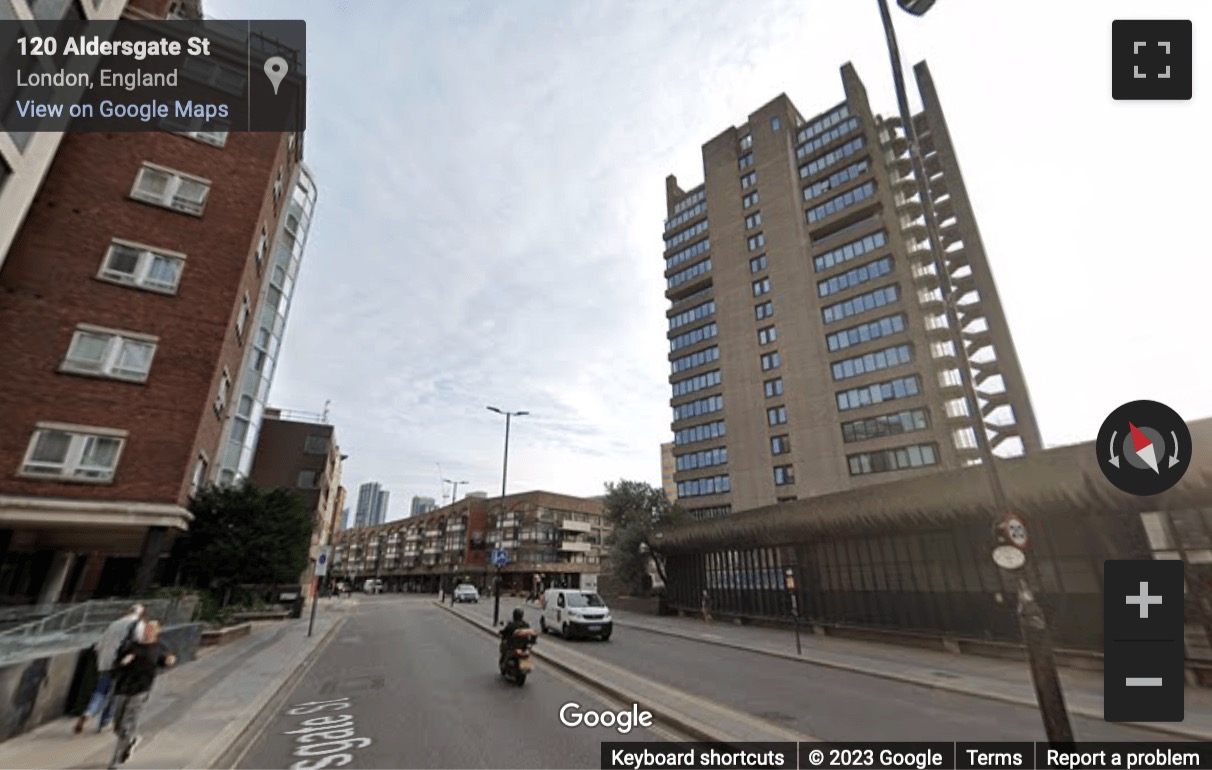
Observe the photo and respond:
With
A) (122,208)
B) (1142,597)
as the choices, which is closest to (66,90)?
(122,208)

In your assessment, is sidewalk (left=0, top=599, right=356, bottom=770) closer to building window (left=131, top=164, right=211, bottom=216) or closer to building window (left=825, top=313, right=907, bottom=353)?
building window (left=131, top=164, right=211, bottom=216)

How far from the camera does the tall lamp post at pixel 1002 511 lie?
222 inches

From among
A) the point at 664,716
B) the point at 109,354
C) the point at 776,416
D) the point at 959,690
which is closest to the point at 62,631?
the point at 109,354

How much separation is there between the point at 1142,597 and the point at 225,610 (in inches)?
1043

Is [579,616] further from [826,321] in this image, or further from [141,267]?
[826,321]

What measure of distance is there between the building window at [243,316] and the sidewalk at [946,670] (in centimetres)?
2224

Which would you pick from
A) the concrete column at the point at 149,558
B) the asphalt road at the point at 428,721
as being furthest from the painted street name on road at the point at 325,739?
the concrete column at the point at 149,558

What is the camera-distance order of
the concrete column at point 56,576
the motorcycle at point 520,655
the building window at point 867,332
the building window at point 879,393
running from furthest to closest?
the building window at point 867,332 < the building window at point 879,393 < the concrete column at point 56,576 < the motorcycle at point 520,655

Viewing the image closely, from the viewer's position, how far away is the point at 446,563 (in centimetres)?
8712

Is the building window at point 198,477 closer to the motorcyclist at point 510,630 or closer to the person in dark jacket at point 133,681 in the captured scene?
the person in dark jacket at point 133,681

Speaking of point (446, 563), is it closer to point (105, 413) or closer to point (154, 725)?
point (105, 413)

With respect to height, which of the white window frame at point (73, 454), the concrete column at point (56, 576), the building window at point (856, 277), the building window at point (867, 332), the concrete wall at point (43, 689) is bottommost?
the concrete wall at point (43, 689)

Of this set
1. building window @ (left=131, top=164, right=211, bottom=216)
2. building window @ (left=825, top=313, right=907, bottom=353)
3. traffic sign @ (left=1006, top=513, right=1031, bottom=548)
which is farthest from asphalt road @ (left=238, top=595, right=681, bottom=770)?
building window @ (left=825, top=313, right=907, bottom=353)

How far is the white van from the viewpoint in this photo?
1948 cm
